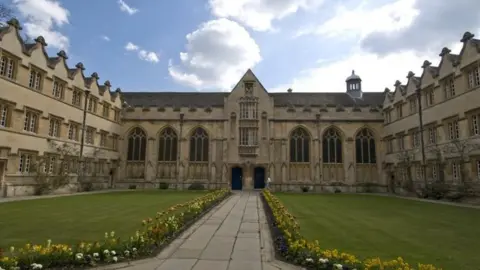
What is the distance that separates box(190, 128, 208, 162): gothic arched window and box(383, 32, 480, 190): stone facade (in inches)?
934

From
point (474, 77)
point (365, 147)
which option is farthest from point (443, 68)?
point (365, 147)

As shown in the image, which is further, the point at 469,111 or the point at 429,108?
the point at 429,108

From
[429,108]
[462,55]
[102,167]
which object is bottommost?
[102,167]

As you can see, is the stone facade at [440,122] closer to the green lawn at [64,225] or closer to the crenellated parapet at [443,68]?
the crenellated parapet at [443,68]

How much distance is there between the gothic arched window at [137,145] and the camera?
138 feet

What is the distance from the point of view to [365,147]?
41062 millimetres

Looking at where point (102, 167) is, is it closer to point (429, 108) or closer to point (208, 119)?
point (208, 119)

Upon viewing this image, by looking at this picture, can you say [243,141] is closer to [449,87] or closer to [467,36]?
[449,87]

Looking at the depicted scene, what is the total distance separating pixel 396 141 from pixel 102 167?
118ft

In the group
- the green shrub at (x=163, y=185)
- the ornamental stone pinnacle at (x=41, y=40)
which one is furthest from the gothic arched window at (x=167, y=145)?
the ornamental stone pinnacle at (x=41, y=40)

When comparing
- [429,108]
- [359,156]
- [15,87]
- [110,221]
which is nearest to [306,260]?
[110,221]

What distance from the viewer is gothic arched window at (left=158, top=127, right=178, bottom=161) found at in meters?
41.7

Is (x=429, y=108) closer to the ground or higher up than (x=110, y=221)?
higher up

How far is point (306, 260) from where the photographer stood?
6.84 m
